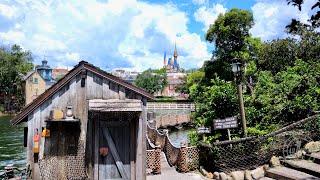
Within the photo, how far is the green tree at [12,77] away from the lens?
248 feet

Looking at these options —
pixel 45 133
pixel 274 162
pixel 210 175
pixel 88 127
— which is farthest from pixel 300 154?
pixel 45 133

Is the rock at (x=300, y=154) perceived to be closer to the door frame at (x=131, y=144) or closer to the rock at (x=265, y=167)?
→ the rock at (x=265, y=167)

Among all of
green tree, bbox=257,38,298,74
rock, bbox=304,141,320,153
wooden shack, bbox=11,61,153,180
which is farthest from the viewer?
green tree, bbox=257,38,298,74

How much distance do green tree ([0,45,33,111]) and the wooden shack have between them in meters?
68.7

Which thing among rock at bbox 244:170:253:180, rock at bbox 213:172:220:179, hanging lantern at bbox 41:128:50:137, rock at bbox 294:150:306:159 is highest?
hanging lantern at bbox 41:128:50:137

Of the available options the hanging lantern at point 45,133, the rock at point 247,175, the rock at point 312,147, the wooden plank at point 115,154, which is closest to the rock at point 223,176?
the rock at point 247,175

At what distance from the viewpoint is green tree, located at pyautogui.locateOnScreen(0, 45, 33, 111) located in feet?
248

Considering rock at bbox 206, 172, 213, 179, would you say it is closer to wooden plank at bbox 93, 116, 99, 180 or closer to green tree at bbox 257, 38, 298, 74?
wooden plank at bbox 93, 116, 99, 180

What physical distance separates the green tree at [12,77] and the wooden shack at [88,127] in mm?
68693

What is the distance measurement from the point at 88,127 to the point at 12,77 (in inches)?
2796

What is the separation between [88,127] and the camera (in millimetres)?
11617

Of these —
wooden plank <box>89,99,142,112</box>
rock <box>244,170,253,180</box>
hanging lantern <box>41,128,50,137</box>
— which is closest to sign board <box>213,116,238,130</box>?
rock <box>244,170,253,180</box>

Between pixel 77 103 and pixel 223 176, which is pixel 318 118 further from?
pixel 77 103

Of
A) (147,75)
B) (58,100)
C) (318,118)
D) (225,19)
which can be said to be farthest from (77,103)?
(147,75)
